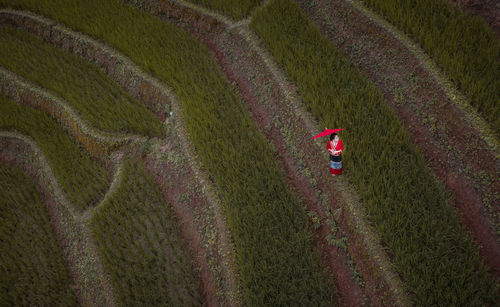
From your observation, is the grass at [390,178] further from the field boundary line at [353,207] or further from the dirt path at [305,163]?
the dirt path at [305,163]

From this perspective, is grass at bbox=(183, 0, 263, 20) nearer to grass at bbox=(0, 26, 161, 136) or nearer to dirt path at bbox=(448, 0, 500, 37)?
grass at bbox=(0, 26, 161, 136)

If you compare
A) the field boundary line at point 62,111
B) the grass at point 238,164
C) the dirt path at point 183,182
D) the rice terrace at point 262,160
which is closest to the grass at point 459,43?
the rice terrace at point 262,160

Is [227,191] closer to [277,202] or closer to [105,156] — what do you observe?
[277,202]

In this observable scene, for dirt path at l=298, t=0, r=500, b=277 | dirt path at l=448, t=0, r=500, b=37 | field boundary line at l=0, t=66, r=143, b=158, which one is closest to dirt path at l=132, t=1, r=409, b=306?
dirt path at l=298, t=0, r=500, b=277

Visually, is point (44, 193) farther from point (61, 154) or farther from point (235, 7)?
point (235, 7)

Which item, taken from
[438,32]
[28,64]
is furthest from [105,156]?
[438,32]

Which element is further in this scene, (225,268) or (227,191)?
(227,191)
